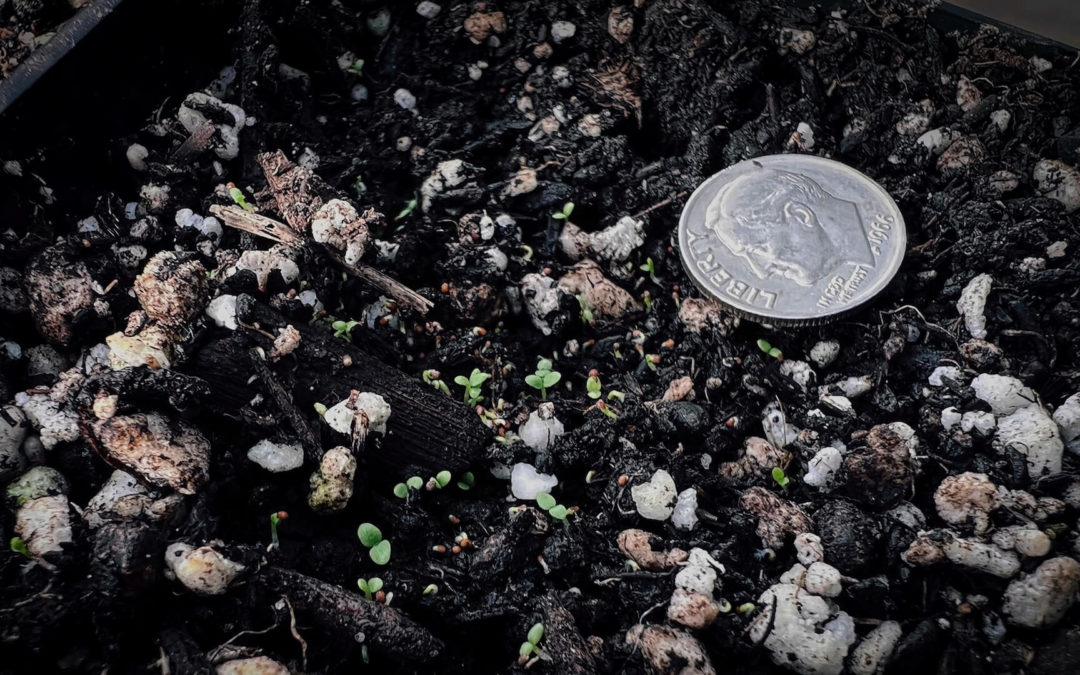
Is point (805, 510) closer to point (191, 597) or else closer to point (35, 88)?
point (191, 597)

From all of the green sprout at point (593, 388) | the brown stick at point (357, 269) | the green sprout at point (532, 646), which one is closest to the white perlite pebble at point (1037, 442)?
the green sprout at point (593, 388)

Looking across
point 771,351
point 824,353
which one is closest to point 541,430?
point 771,351

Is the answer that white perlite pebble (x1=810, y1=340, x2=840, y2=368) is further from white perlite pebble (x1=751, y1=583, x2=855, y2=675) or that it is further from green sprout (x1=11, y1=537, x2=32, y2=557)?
green sprout (x1=11, y1=537, x2=32, y2=557)

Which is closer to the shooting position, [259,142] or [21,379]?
[21,379]

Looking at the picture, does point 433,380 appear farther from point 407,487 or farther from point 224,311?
point 224,311

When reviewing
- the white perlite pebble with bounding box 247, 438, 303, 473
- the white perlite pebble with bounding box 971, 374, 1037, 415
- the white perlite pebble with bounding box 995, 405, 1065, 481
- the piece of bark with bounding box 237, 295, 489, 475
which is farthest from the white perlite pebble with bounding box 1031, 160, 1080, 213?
the white perlite pebble with bounding box 247, 438, 303, 473

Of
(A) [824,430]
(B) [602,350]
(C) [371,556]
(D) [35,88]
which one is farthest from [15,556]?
(A) [824,430]

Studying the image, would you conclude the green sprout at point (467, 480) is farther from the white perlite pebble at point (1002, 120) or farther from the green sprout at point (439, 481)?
the white perlite pebble at point (1002, 120)
